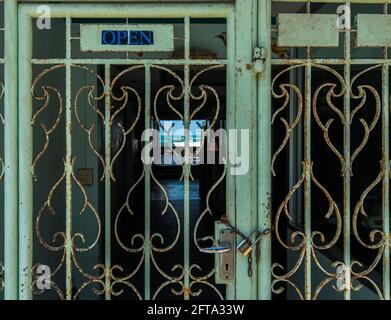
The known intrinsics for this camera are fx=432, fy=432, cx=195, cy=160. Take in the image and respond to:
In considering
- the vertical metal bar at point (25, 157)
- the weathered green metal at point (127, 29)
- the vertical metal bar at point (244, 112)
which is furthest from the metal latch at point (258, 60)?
the vertical metal bar at point (25, 157)

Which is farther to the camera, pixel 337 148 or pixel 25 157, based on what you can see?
pixel 337 148

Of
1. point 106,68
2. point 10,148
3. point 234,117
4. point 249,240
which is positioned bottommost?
point 249,240

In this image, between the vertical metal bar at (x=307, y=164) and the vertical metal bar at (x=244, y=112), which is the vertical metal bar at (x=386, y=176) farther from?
the vertical metal bar at (x=244, y=112)

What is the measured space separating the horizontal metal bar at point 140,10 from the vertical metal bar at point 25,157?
0.12m

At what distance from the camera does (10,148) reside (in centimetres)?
174

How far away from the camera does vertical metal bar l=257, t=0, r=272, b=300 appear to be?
5.69 ft

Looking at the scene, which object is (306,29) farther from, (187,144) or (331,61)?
(187,144)

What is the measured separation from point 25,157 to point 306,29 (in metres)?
1.25

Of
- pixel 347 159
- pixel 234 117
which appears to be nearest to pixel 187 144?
pixel 234 117

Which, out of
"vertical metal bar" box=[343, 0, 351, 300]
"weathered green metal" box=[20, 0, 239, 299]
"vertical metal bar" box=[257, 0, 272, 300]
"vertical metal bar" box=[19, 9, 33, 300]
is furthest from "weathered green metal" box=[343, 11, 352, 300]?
"vertical metal bar" box=[19, 9, 33, 300]

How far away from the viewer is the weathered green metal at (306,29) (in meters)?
1.75

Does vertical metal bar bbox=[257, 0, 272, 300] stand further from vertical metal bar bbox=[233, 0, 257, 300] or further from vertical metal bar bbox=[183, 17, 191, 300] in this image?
vertical metal bar bbox=[183, 17, 191, 300]
